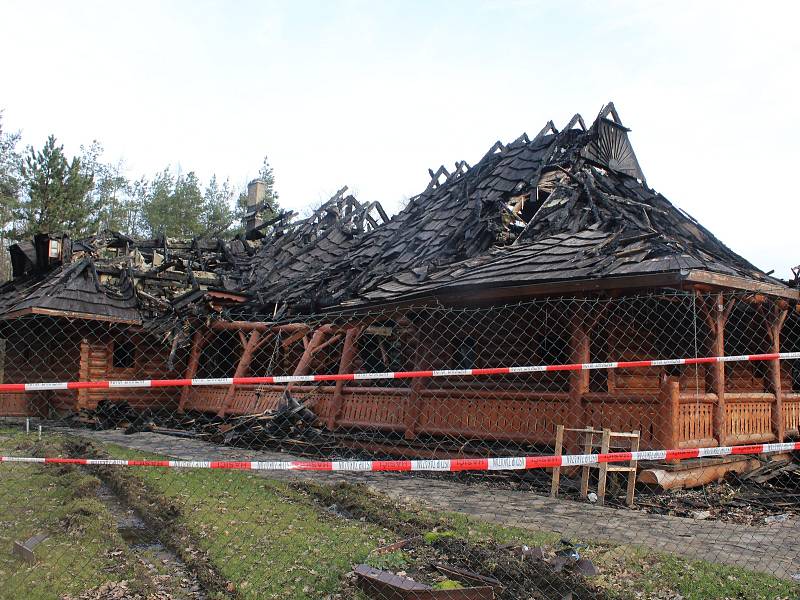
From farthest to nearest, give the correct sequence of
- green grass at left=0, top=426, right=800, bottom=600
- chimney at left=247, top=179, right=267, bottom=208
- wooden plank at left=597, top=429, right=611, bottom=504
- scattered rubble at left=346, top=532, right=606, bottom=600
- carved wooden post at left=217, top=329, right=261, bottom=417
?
chimney at left=247, top=179, right=267, bottom=208 → carved wooden post at left=217, top=329, right=261, bottom=417 → wooden plank at left=597, top=429, right=611, bottom=504 → green grass at left=0, top=426, right=800, bottom=600 → scattered rubble at left=346, top=532, right=606, bottom=600

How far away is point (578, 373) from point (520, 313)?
7.33ft

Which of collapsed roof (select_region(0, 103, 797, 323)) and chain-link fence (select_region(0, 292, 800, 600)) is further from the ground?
collapsed roof (select_region(0, 103, 797, 323))

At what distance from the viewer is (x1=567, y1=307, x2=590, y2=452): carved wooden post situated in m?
10.2

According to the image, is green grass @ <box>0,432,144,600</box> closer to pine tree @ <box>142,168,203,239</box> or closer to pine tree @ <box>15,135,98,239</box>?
pine tree @ <box>15,135,98,239</box>

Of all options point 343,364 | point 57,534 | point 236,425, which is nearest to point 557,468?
point 343,364

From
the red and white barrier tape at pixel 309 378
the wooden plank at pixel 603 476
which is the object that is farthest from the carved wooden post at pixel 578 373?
the red and white barrier tape at pixel 309 378

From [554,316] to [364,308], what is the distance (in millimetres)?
3554

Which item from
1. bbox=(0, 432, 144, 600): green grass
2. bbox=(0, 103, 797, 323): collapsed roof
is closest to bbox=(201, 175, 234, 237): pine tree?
bbox=(0, 103, 797, 323): collapsed roof

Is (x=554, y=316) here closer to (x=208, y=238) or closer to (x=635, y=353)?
(x=635, y=353)

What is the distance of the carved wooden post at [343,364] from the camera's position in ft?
44.9

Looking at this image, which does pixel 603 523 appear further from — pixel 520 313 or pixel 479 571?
pixel 520 313

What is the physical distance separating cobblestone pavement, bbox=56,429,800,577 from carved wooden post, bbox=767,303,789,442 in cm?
369

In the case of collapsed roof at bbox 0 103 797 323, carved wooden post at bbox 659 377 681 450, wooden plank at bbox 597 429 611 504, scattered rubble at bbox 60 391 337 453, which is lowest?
scattered rubble at bbox 60 391 337 453

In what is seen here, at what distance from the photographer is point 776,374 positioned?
12078 millimetres
